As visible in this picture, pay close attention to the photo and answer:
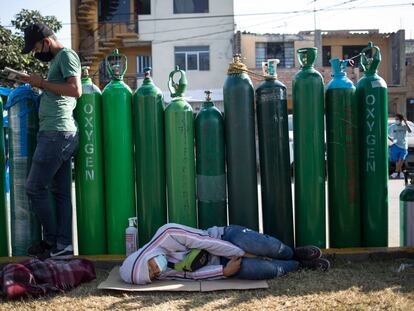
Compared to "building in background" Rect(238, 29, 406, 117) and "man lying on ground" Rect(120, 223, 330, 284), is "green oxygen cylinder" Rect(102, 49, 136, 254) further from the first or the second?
"building in background" Rect(238, 29, 406, 117)

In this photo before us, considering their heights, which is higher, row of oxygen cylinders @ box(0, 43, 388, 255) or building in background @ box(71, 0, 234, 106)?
building in background @ box(71, 0, 234, 106)

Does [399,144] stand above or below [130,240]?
above

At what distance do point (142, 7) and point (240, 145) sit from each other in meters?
21.9

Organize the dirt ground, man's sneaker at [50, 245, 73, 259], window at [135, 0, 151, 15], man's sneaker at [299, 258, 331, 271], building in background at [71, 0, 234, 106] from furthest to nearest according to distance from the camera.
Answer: window at [135, 0, 151, 15] → building in background at [71, 0, 234, 106] → man's sneaker at [50, 245, 73, 259] → man's sneaker at [299, 258, 331, 271] → the dirt ground

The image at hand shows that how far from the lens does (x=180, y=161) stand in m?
4.32

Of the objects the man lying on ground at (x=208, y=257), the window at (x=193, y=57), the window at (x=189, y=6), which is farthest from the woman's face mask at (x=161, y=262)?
the window at (x=189, y=6)

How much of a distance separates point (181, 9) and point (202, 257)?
21.2 metres

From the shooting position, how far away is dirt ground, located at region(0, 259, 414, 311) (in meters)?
3.29

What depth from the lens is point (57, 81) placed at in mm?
4152

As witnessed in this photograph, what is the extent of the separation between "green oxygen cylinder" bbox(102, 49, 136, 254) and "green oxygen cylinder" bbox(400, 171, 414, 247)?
91.0 inches

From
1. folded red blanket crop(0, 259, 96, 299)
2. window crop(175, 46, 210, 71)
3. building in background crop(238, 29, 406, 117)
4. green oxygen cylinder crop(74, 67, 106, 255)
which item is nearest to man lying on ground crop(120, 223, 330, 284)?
folded red blanket crop(0, 259, 96, 299)

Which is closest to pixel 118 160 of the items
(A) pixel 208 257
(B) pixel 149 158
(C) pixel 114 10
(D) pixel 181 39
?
(B) pixel 149 158

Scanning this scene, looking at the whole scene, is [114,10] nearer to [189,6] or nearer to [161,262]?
[189,6]

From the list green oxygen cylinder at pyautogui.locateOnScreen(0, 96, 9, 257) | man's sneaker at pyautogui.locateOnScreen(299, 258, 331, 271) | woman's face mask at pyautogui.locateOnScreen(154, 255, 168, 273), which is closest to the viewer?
woman's face mask at pyautogui.locateOnScreen(154, 255, 168, 273)
